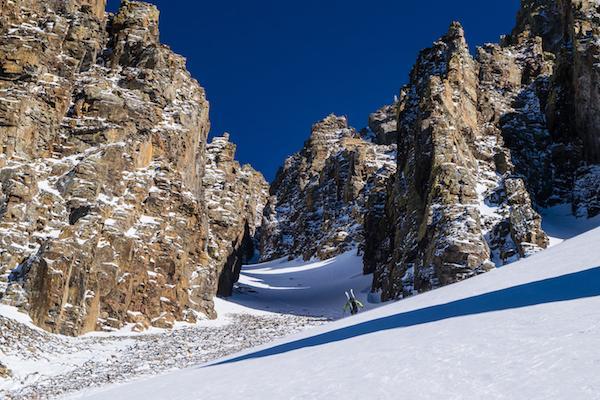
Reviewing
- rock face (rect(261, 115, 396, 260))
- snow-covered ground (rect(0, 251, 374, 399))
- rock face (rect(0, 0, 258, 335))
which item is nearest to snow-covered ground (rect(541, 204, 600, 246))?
snow-covered ground (rect(0, 251, 374, 399))

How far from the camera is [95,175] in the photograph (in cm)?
4488

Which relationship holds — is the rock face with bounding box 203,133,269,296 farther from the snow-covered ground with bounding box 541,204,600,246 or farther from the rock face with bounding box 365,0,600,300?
the snow-covered ground with bounding box 541,204,600,246

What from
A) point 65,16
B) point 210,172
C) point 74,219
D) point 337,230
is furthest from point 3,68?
point 337,230

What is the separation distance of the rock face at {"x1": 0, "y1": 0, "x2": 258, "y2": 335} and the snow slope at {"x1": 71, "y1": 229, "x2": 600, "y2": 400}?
28.0 m

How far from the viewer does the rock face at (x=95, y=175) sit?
1491 inches

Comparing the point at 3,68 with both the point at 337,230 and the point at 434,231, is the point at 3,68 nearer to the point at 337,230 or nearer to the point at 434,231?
the point at 434,231

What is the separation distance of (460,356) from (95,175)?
4178 centimetres

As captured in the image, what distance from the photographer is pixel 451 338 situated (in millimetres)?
9266

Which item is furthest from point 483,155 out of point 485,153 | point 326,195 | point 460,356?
point 326,195

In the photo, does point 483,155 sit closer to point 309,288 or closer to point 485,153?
point 485,153

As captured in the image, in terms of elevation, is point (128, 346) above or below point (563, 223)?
below

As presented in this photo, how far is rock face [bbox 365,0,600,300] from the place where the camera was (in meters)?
43.3

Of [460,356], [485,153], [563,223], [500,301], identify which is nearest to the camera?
[460,356]

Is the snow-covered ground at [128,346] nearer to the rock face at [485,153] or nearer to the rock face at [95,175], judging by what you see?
the rock face at [95,175]
